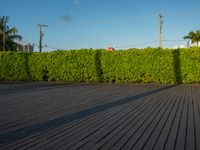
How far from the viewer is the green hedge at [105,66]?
72.2 feet

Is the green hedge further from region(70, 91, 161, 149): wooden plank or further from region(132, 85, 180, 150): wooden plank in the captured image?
region(70, 91, 161, 149): wooden plank

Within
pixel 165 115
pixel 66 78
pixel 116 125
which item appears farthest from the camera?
pixel 66 78

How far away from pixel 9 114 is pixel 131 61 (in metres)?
15.0

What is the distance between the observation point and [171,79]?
22.2m

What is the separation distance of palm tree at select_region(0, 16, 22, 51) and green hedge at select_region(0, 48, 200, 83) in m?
26.5

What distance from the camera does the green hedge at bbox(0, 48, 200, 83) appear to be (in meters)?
22.0

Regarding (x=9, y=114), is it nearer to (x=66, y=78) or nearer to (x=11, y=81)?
(x=66, y=78)

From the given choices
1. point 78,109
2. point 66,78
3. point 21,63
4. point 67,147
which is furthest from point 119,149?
point 21,63

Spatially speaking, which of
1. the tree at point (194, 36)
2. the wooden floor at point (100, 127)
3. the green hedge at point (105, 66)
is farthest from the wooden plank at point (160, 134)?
the tree at point (194, 36)

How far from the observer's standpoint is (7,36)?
54750 mm

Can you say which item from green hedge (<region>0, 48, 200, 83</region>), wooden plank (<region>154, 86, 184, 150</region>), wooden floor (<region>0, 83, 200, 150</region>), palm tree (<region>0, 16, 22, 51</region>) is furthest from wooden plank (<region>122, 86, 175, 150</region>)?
palm tree (<region>0, 16, 22, 51</region>)

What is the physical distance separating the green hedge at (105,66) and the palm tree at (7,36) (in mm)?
26487

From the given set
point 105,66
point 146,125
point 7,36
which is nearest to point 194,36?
point 7,36

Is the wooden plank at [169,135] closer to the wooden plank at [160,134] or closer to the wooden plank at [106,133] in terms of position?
the wooden plank at [160,134]
